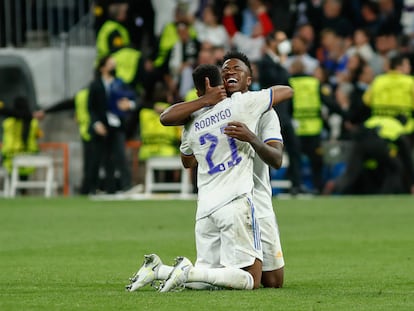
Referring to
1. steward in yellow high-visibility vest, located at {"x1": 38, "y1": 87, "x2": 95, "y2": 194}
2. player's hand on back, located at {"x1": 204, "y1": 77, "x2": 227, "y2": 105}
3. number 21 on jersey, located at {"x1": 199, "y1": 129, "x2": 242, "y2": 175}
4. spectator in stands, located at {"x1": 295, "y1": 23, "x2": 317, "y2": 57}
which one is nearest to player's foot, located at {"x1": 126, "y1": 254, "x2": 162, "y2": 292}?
number 21 on jersey, located at {"x1": 199, "y1": 129, "x2": 242, "y2": 175}

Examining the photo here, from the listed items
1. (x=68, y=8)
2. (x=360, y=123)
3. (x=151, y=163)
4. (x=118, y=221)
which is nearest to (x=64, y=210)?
(x=118, y=221)

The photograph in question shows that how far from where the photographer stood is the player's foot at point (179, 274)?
30.6 feet

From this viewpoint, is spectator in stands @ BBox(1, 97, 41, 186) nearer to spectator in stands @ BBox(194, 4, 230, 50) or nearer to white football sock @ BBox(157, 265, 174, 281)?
spectator in stands @ BBox(194, 4, 230, 50)

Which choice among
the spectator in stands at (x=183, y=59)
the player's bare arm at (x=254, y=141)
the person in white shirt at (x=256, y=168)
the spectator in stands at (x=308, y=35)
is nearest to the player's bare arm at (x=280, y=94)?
the person in white shirt at (x=256, y=168)

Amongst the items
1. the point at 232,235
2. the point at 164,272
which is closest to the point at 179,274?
the point at 164,272

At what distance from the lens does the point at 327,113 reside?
25594 millimetres

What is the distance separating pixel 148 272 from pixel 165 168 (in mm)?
15421

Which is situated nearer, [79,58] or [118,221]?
[118,221]

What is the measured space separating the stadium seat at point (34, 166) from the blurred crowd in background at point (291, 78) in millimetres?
666

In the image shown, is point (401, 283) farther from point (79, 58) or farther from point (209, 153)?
point (79, 58)

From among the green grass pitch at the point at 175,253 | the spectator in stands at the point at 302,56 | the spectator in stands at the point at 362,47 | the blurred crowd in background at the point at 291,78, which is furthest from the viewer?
the spectator in stands at the point at 362,47

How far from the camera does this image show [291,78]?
2411 cm

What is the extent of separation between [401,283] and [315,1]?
18.3 m

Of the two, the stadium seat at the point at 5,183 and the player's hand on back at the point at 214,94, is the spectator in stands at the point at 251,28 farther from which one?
the player's hand on back at the point at 214,94
